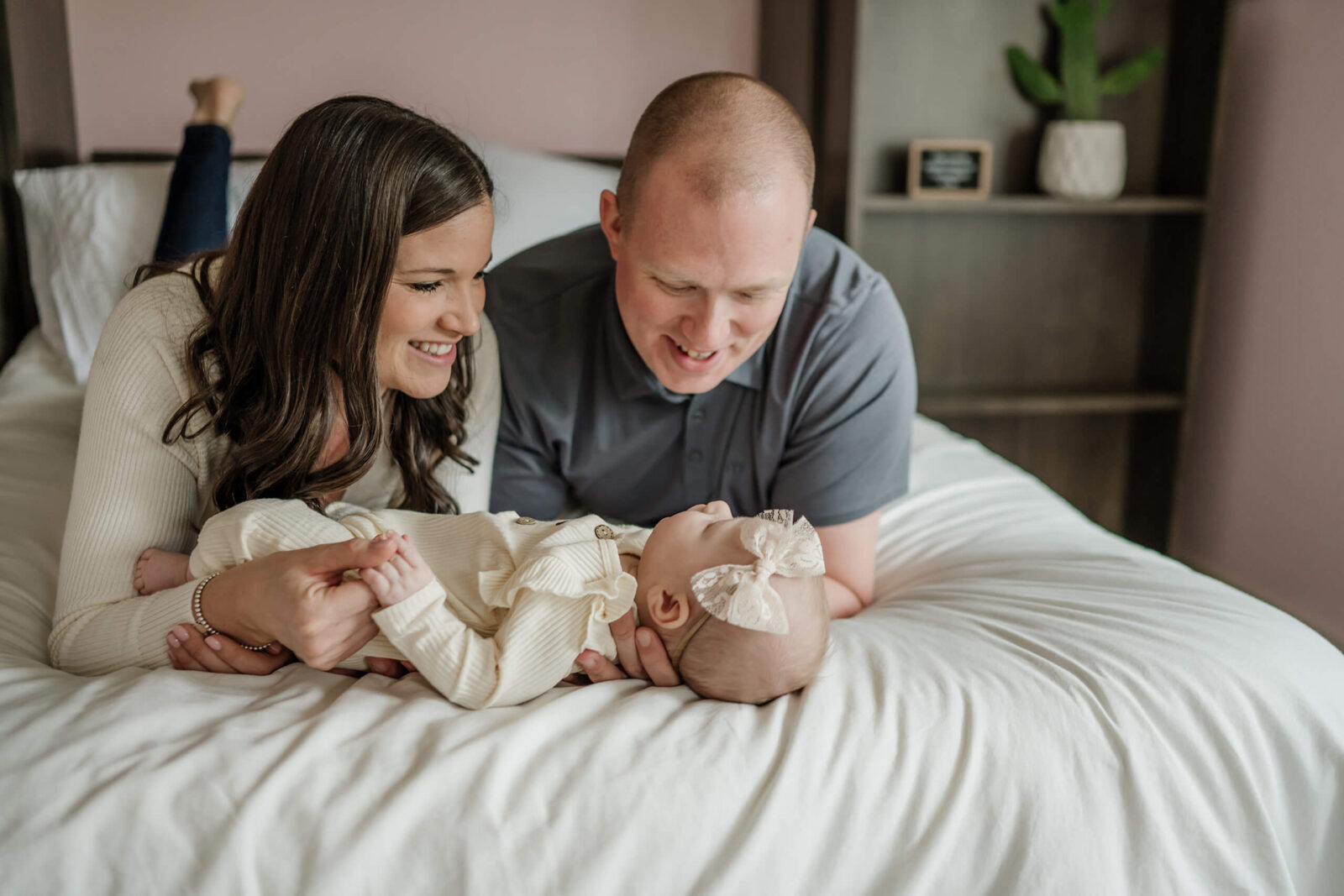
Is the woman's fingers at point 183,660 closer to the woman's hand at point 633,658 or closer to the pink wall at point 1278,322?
the woman's hand at point 633,658

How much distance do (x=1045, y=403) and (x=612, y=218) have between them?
1.48 metres

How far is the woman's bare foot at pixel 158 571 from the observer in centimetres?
108

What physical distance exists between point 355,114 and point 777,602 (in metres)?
0.73

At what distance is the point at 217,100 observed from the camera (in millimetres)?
1900

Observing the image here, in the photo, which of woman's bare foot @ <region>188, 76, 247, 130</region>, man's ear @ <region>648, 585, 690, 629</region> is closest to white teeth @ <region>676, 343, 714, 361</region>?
man's ear @ <region>648, 585, 690, 629</region>

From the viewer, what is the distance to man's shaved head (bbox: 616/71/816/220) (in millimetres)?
1149

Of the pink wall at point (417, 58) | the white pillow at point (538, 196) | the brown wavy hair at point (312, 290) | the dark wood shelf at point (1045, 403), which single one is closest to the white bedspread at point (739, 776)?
the brown wavy hair at point (312, 290)

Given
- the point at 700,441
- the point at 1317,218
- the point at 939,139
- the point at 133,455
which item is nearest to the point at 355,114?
the point at 133,455

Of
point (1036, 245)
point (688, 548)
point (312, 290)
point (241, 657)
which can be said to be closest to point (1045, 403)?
point (1036, 245)

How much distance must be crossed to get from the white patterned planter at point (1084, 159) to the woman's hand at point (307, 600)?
199 centimetres

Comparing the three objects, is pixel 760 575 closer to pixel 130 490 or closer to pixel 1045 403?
pixel 130 490

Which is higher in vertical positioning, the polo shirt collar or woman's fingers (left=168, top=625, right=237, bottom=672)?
the polo shirt collar

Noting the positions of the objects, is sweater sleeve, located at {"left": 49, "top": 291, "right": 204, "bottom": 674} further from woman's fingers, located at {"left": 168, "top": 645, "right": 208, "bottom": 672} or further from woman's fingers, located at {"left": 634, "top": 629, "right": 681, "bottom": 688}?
woman's fingers, located at {"left": 634, "top": 629, "right": 681, "bottom": 688}

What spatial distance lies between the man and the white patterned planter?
3.63 ft
